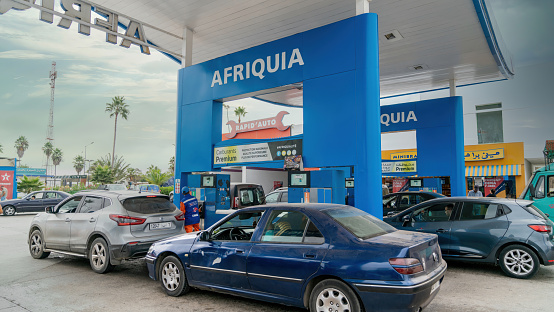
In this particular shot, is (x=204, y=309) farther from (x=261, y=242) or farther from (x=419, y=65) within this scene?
(x=419, y=65)

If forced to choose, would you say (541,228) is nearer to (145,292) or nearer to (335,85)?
(335,85)

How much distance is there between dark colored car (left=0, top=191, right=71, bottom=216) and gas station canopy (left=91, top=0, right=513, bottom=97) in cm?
1321

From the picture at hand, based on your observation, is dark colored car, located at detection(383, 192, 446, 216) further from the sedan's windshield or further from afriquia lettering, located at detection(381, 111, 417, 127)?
the sedan's windshield

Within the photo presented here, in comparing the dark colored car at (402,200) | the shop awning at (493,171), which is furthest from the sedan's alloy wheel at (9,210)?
the shop awning at (493,171)

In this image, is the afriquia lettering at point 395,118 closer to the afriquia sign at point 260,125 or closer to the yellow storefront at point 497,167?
the yellow storefront at point 497,167

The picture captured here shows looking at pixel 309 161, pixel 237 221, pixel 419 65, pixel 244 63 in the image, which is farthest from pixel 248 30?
pixel 237 221

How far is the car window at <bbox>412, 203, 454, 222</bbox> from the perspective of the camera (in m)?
7.20

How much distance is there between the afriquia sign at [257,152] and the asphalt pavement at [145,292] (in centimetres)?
413

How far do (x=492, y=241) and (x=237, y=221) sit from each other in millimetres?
4636

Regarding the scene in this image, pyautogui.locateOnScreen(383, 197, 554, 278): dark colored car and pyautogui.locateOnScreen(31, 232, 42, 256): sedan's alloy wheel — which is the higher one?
pyautogui.locateOnScreen(383, 197, 554, 278): dark colored car

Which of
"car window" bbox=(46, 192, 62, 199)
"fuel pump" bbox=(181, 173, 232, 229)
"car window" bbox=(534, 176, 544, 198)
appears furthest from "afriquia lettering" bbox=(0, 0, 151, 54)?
"car window" bbox=(46, 192, 62, 199)

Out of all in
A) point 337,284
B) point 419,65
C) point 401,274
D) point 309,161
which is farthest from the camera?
A: point 419,65

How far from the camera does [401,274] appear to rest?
11.6ft

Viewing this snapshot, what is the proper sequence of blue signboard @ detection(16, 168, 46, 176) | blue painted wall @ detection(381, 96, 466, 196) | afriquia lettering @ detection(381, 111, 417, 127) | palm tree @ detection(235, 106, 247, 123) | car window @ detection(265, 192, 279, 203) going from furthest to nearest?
palm tree @ detection(235, 106, 247, 123)
blue signboard @ detection(16, 168, 46, 176)
afriquia lettering @ detection(381, 111, 417, 127)
blue painted wall @ detection(381, 96, 466, 196)
car window @ detection(265, 192, 279, 203)
